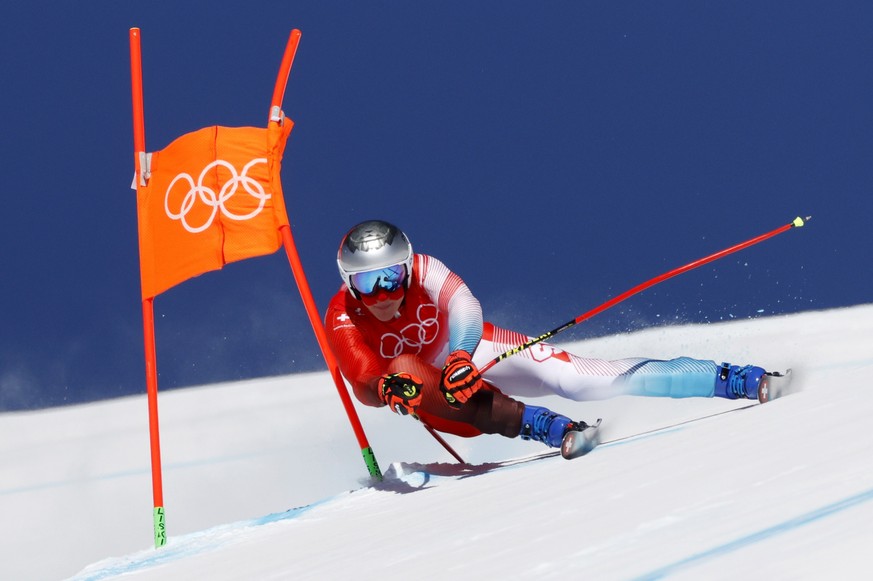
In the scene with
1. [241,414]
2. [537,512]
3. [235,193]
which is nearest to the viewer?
[537,512]

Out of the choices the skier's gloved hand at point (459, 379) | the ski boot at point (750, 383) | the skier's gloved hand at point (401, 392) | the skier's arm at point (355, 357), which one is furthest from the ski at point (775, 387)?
the skier's arm at point (355, 357)

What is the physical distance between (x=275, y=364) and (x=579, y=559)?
10.7 feet

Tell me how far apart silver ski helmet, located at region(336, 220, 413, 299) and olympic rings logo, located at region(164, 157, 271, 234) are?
0.55 metres

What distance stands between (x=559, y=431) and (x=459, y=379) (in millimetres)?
302

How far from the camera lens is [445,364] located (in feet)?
8.93

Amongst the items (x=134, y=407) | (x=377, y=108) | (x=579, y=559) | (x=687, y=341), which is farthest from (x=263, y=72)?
(x=579, y=559)

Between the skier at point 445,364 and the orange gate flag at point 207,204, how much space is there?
0.44 metres

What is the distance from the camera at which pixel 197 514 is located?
3.79 meters

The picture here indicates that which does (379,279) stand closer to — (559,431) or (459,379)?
(459,379)

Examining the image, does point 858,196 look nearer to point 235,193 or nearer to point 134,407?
point 235,193

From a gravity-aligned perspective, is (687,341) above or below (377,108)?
below

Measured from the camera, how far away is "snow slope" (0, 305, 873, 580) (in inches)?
55.9

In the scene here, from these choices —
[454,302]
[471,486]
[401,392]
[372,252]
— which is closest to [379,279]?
[372,252]

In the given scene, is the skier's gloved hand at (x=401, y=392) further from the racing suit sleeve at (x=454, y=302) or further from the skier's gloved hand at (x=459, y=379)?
the racing suit sleeve at (x=454, y=302)
